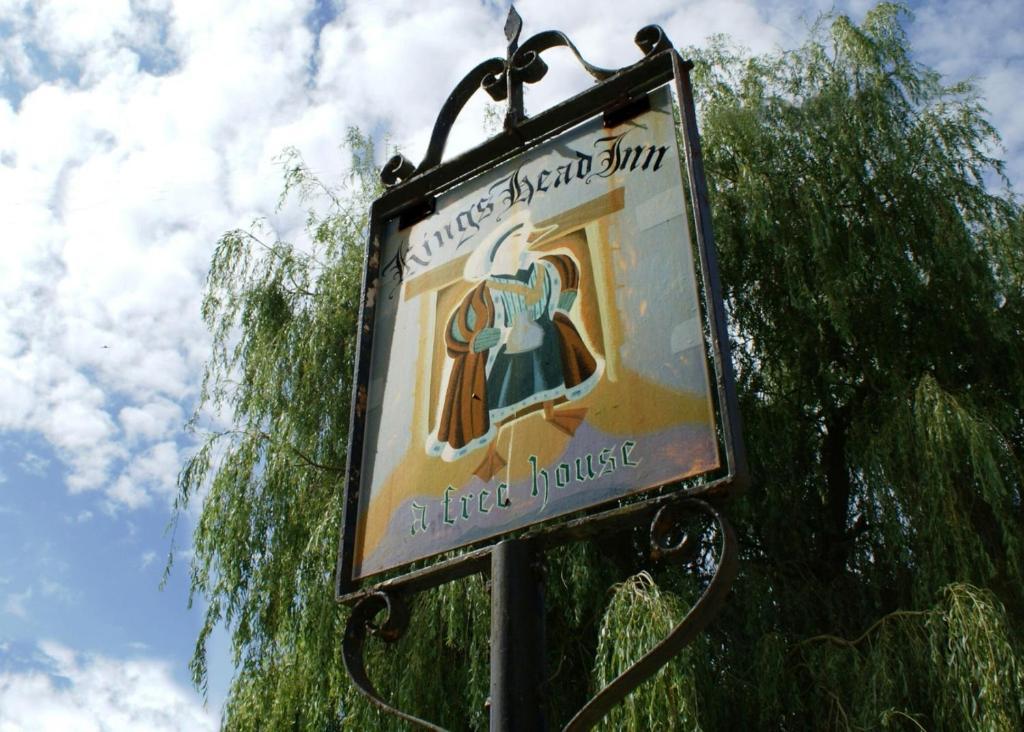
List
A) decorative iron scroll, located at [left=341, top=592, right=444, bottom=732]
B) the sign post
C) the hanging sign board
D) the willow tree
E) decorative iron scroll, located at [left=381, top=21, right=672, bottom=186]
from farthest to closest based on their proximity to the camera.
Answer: the willow tree, decorative iron scroll, located at [left=381, top=21, right=672, bottom=186], decorative iron scroll, located at [left=341, top=592, right=444, bottom=732], the hanging sign board, the sign post

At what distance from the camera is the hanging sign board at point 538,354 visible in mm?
2217

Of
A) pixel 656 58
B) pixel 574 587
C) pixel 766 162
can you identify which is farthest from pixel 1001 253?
pixel 656 58

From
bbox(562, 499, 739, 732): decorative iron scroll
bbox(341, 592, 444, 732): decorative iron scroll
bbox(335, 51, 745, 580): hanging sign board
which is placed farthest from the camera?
bbox(341, 592, 444, 732): decorative iron scroll

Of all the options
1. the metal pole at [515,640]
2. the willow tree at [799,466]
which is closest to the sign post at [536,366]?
the metal pole at [515,640]

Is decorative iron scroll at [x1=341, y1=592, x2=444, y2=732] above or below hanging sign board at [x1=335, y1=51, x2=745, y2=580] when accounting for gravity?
below

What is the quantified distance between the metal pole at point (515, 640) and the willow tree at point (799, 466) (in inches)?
107

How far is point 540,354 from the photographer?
2.48 meters

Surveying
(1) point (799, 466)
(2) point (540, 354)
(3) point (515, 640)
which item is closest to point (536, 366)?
(2) point (540, 354)

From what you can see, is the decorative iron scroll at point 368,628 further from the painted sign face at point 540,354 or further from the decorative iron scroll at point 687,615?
the decorative iron scroll at point 687,615

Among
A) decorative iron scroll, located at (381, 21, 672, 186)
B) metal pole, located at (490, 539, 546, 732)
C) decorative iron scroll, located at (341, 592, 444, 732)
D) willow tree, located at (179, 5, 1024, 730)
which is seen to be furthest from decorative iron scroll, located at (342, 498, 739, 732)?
willow tree, located at (179, 5, 1024, 730)

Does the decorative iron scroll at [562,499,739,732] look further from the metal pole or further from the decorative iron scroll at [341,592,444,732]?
the decorative iron scroll at [341,592,444,732]

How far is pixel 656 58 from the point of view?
2701 mm

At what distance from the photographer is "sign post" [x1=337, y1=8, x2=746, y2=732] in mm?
2111

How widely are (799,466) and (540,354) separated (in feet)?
14.8
